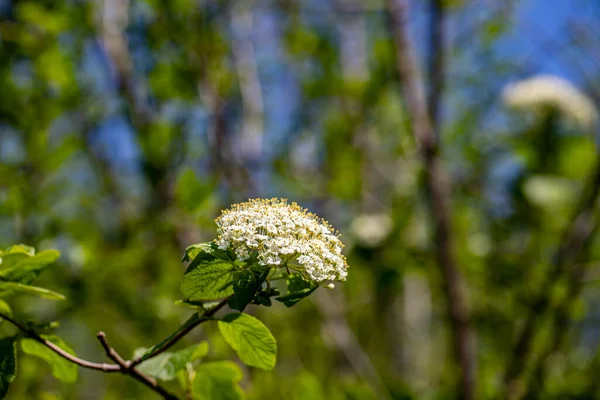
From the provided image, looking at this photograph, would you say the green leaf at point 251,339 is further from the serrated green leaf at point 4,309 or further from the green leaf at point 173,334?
the serrated green leaf at point 4,309

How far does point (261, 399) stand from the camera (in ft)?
6.43

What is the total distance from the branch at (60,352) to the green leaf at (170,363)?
89 millimetres

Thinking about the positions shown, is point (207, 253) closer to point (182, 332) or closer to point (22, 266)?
point (182, 332)

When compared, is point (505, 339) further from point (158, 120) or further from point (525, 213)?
point (158, 120)

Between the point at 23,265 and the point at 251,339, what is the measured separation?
1.40ft

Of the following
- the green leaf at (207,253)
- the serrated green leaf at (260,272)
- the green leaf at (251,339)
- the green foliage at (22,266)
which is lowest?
the green leaf at (251,339)

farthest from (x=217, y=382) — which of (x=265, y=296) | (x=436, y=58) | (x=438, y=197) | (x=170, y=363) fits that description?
(x=436, y=58)

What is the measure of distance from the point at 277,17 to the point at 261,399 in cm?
278

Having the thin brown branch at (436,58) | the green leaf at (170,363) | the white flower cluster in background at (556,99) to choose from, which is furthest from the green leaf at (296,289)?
the white flower cluster in background at (556,99)

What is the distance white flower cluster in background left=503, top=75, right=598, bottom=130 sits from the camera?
8.50 feet

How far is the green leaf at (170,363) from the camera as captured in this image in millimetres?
939

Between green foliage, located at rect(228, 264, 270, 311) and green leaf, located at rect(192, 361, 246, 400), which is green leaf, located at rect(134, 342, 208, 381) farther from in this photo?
green foliage, located at rect(228, 264, 270, 311)

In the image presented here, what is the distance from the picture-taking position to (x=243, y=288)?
0.77m

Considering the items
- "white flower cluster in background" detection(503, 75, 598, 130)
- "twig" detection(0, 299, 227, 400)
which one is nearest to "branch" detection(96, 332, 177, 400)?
"twig" detection(0, 299, 227, 400)
